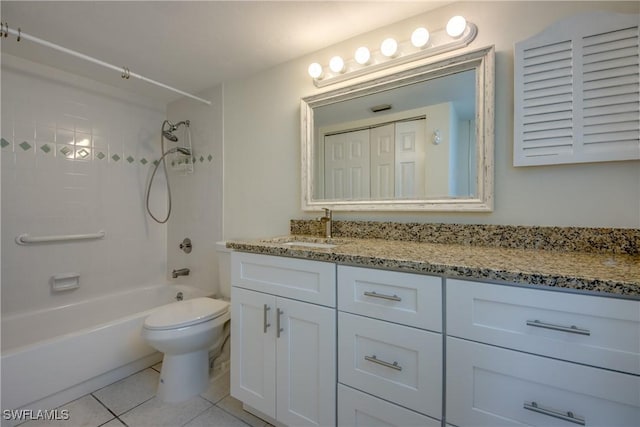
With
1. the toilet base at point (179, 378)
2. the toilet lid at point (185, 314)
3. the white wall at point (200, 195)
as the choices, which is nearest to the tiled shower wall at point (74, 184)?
the white wall at point (200, 195)

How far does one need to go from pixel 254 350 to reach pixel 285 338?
0.22 m

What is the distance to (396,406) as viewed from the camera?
37.4 inches

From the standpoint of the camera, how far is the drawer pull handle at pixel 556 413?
71 cm

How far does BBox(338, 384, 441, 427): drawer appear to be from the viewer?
0.92 meters

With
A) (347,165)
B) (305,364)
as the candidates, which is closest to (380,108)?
(347,165)

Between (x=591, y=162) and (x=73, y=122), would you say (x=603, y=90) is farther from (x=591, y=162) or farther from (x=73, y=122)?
(x=73, y=122)

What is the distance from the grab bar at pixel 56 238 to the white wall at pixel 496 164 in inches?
42.9

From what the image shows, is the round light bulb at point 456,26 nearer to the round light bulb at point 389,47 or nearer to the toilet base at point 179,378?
the round light bulb at point 389,47

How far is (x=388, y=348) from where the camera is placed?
3.16 feet

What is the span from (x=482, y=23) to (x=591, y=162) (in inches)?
29.9

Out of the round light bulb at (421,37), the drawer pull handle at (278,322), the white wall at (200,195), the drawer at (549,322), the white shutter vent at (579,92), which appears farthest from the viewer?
the white wall at (200,195)

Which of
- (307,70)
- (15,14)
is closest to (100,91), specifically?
(15,14)

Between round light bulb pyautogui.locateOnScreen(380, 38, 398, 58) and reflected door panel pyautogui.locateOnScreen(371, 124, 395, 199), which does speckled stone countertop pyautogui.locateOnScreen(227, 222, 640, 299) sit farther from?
round light bulb pyautogui.locateOnScreen(380, 38, 398, 58)

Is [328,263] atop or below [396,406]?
atop
